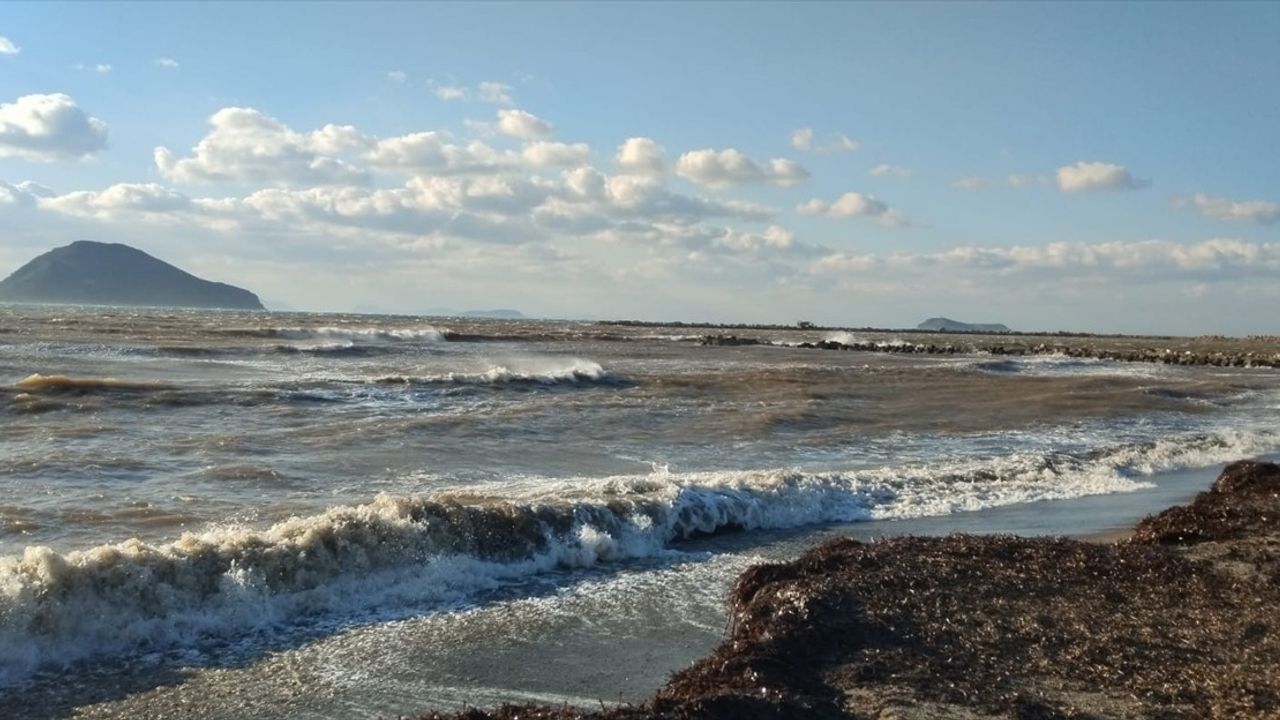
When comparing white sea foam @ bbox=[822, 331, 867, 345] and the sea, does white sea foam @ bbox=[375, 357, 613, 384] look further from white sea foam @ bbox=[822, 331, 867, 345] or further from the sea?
white sea foam @ bbox=[822, 331, 867, 345]

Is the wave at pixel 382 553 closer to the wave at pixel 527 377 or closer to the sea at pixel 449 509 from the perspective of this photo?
the sea at pixel 449 509

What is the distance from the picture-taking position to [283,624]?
812 centimetres

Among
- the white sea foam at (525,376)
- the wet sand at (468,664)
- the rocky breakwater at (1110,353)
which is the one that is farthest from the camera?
the rocky breakwater at (1110,353)

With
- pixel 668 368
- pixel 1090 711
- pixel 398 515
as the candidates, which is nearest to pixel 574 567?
pixel 398 515

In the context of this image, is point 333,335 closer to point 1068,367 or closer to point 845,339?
point 1068,367

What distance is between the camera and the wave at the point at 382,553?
753 cm

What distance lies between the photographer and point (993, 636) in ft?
22.9

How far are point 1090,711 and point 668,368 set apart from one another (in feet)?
122

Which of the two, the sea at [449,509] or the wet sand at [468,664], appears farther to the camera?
the sea at [449,509]

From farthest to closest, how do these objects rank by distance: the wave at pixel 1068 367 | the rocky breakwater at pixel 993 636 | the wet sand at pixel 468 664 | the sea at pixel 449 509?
1. the wave at pixel 1068 367
2. the sea at pixel 449 509
3. the wet sand at pixel 468 664
4. the rocky breakwater at pixel 993 636

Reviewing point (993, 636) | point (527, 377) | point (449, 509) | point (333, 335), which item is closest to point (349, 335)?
point (333, 335)

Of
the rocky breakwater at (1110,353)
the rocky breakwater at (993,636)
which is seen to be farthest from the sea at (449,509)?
the rocky breakwater at (1110,353)

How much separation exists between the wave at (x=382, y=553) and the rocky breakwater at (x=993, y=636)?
105 inches

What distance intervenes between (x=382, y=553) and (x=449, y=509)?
1.11m
